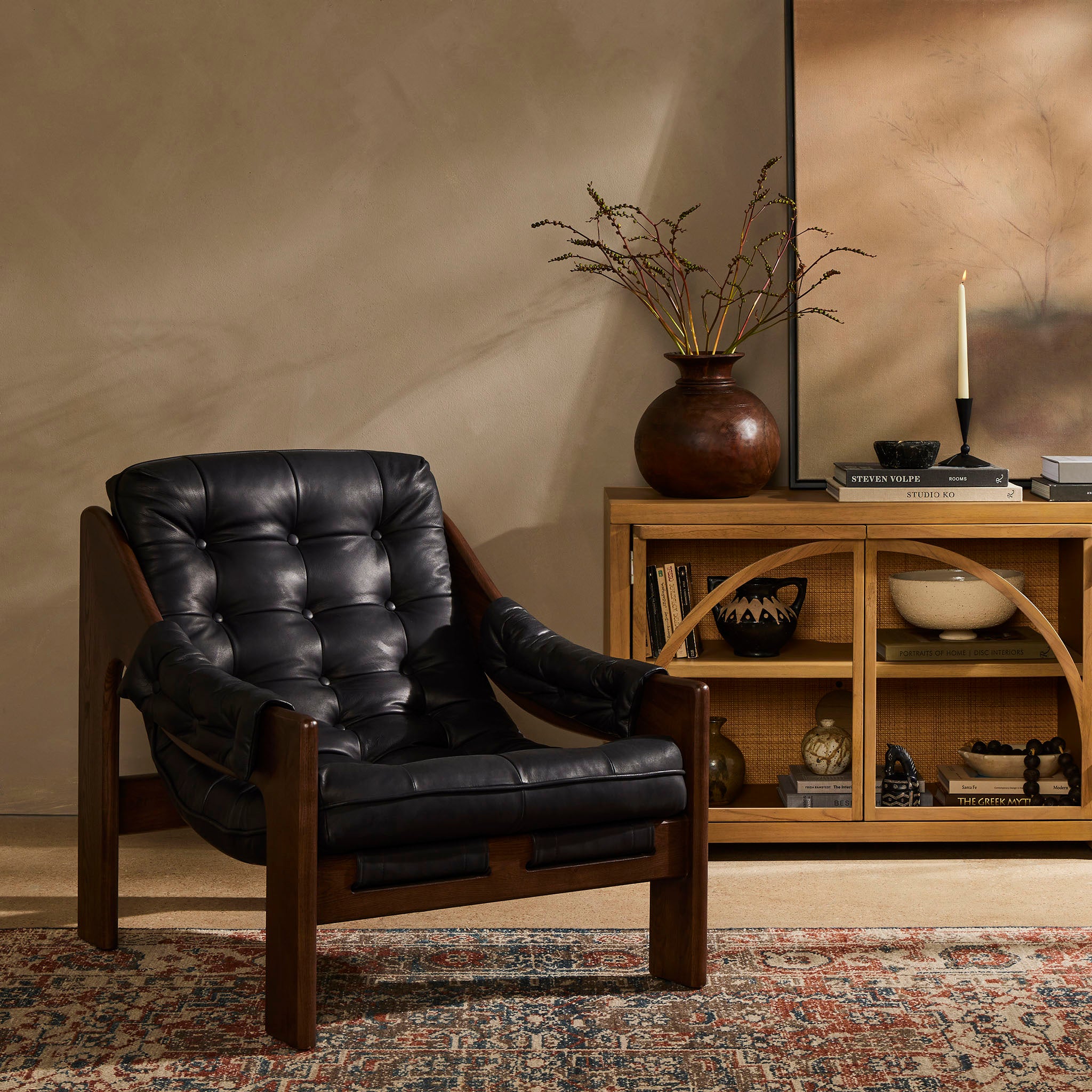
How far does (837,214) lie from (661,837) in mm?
1699

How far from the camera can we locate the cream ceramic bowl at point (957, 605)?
295 cm

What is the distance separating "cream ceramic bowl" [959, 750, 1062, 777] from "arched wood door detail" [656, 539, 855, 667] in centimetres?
61

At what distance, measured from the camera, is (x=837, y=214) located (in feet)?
10.3

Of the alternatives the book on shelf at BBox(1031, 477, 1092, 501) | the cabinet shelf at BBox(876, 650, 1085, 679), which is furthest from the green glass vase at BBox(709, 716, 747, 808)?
the book on shelf at BBox(1031, 477, 1092, 501)

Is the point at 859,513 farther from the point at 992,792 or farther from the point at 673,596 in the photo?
the point at 992,792

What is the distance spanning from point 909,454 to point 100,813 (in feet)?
6.14

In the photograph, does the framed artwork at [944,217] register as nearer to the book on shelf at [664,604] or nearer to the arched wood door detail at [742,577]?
the arched wood door detail at [742,577]

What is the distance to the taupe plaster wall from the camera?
3184 mm

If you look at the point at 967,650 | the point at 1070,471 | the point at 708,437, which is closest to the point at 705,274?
the point at 708,437

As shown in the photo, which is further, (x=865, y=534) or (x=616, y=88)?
(x=616, y=88)

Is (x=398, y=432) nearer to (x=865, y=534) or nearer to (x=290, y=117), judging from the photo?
(x=290, y=117)

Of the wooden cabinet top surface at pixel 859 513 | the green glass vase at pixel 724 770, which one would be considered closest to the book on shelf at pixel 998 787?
the green glass vase at pixel 724 770

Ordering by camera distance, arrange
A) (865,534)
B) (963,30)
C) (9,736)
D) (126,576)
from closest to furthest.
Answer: (126,576), (865,534), (963,30), (9,736)

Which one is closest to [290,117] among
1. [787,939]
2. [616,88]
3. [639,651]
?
[616,88]
